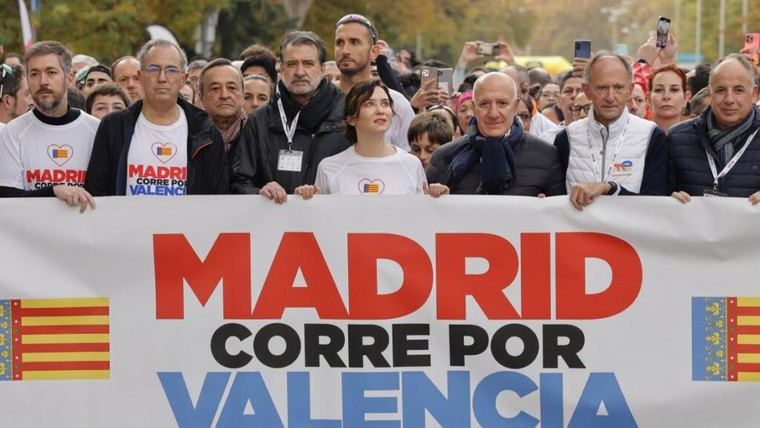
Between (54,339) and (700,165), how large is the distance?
292cm

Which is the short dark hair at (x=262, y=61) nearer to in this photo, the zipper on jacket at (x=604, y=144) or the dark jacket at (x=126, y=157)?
the dark jacket at (x=126, y=157)

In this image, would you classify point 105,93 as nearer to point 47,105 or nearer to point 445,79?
point 47,105

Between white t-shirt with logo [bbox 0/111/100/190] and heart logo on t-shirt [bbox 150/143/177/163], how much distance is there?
36 centimetres

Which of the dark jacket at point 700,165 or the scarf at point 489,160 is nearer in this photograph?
the dark jacket at point 700,165

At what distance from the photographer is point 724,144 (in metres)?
6.92

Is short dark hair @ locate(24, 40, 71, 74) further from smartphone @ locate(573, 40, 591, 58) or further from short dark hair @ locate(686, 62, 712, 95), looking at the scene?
short dark hair @ locate(686, 62, 712, 95)

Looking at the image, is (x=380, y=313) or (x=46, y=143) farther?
(x=46, y=143)

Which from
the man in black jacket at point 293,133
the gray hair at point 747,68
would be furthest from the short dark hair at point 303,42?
the gray hair at point 747,68

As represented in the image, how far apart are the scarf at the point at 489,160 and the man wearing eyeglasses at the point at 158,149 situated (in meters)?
1.07

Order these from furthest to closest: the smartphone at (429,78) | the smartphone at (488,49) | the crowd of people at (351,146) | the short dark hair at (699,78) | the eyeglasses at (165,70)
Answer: the smartphone at (488,49), the short dark hair at (699,78), the smartphone at (429,78), the eyeglasses at (165,70), the crowd of people at (351,146)

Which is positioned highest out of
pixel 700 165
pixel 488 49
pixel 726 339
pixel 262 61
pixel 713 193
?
pixel 488 49

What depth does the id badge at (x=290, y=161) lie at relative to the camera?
24.8ft

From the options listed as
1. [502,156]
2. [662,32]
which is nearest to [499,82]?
[502,156]

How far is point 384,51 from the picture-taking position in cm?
961
